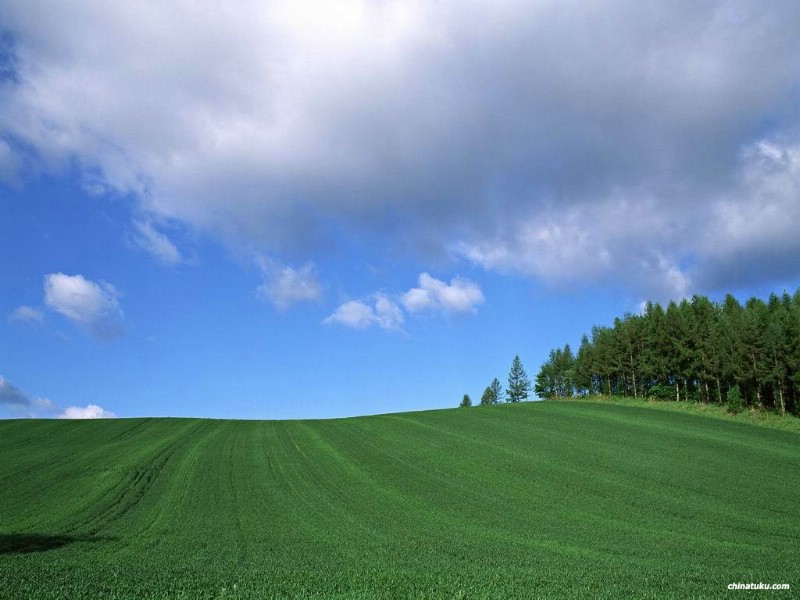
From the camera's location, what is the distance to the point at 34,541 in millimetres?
24203

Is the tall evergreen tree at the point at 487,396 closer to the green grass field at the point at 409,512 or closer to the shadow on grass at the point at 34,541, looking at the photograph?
the green grass field at the point at 409,512

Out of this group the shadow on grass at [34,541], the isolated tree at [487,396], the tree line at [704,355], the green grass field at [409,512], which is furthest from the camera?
the isolated tree at [487,396]

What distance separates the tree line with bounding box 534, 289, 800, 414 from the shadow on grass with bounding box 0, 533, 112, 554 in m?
71.0

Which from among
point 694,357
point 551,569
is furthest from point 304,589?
point 694,357

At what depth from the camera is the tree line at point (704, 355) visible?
6894cm

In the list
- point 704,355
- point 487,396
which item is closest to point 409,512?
point 704,355

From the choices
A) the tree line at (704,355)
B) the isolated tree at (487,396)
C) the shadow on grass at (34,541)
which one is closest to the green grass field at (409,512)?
the shadow on grass at (34,541)

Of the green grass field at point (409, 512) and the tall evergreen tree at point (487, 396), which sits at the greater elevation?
the tall evergreen tree at point (487, 396)

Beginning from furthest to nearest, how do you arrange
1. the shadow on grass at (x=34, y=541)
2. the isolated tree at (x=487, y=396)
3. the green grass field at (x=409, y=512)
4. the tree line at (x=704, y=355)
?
1. the isolated tree at (x=487, y=396)
2. the tree line at (x=704, y=355)
3. the shadow on grass at (x=34, y=541)
4. the green grass field at (x=409, y=512)

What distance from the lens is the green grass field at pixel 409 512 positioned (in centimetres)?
1584

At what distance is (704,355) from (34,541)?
82134 mm

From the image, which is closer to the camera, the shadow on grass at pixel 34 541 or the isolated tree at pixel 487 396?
the shadow on grass at pixel 34 541

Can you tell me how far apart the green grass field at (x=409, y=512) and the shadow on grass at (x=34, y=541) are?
17 cm

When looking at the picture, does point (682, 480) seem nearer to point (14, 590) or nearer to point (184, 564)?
point (184, 564)
